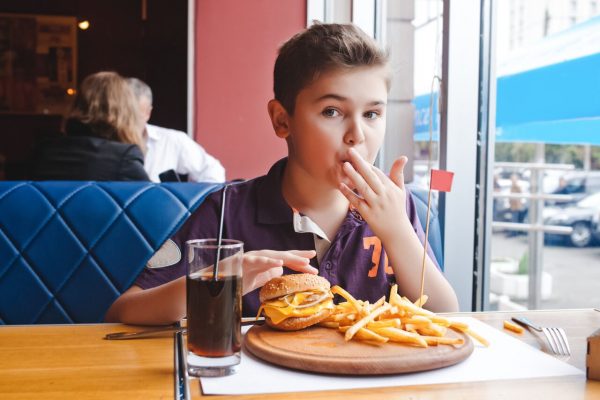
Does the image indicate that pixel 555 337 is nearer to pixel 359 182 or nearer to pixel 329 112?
pixel 359 182

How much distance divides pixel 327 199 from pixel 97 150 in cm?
184

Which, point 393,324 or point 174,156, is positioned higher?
point 174,156

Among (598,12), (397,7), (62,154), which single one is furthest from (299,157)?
(397,7)

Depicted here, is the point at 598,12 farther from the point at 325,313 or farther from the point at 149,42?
the point at 149,42

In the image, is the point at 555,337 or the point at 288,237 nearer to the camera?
the point at 555,337

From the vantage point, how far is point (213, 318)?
907mm

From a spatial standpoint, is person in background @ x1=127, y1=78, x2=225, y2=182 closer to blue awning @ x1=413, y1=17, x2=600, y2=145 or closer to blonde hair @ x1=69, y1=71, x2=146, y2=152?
blonde hair @ x1=69, y1=71, x2=146, y2=152

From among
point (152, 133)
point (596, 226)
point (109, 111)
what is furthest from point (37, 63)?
point (596, 226)

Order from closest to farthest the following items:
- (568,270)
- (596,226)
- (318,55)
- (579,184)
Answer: (318,55) < (579,184) < (568,270) < (596,226)

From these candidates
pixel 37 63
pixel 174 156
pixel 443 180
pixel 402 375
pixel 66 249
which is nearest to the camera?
pixel 402 375

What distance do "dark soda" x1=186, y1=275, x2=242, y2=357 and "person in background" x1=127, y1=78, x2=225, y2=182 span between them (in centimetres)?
351

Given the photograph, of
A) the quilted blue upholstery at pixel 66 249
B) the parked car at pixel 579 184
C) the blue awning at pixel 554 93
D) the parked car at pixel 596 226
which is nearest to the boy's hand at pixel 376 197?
the quilted blue upholstery at pixel 66 249

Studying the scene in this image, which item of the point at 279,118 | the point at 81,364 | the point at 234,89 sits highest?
the point at 234,89

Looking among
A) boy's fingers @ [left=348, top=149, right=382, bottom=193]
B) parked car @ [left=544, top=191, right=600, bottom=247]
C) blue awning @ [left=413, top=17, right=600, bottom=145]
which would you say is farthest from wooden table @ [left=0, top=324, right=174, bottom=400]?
parked car @ [left=544, top=191, right=600, bottom=247]
